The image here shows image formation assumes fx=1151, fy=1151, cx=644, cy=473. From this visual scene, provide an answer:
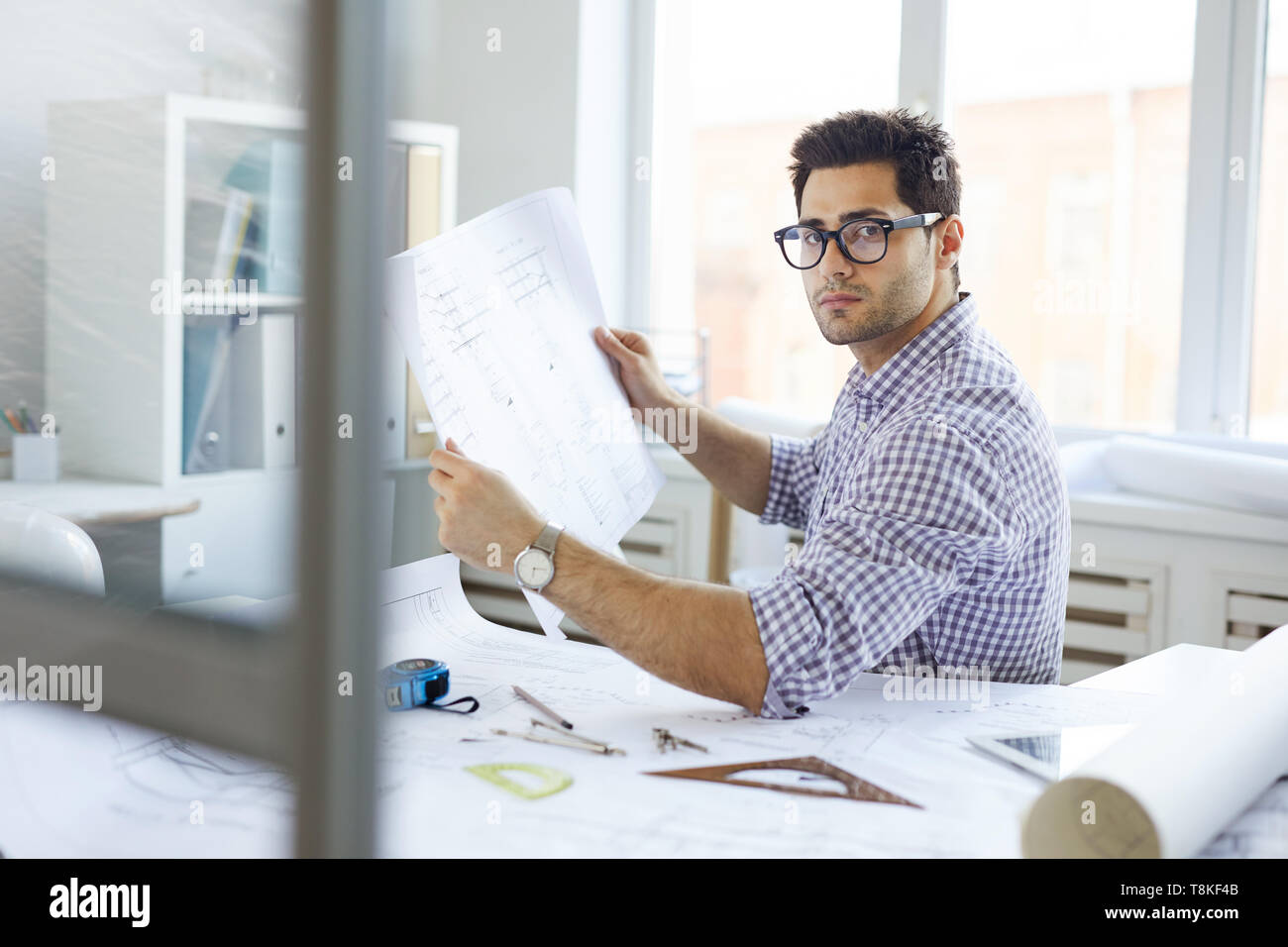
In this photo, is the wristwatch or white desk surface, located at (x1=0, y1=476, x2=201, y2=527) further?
the wristwatch

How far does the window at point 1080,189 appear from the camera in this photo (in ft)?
8.77

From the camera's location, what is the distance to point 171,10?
537 millimetres

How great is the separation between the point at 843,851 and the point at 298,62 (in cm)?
64

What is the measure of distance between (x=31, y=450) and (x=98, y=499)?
5 cm

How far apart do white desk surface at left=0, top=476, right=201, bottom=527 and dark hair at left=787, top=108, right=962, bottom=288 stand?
1.03 m

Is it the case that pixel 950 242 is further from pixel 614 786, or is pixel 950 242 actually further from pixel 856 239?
pixel 614 786

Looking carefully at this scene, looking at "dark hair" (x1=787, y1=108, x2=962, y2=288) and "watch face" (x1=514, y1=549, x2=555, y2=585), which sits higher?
"dark hair" (x1=787, y1=108, x2=962, y2=288)

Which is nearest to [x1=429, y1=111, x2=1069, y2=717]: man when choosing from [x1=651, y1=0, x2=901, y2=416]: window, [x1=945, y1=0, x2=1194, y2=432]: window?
[x1=945, y1=0, x2=1194, y2=432]: window

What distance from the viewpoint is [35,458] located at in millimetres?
646

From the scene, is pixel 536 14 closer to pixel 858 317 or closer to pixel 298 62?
pixel 858 317

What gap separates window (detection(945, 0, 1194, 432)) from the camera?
2.67 metres

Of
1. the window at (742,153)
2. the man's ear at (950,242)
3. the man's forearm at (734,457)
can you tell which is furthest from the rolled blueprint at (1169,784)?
the window at (742,153)

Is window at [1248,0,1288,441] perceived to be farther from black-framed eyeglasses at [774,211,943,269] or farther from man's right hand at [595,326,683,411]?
man's right hand at [595,326,683,411]
